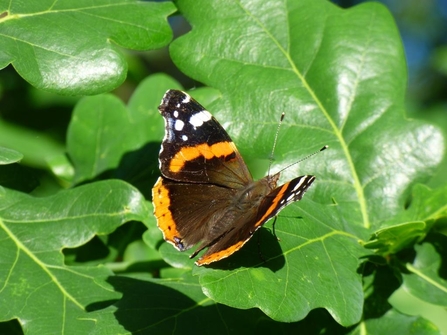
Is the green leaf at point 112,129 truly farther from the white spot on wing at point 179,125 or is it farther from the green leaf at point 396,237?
the green leaf at point 396,237

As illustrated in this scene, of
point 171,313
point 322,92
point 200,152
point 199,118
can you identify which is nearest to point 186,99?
point 199,118

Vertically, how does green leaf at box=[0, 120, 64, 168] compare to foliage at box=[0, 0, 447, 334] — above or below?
below

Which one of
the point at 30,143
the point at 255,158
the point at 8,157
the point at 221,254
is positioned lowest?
the point at 30,143

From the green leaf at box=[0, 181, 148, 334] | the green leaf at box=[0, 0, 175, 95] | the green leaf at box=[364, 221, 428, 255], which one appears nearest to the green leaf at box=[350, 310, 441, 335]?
the green leaf at box=[364, 221, 428, 255]

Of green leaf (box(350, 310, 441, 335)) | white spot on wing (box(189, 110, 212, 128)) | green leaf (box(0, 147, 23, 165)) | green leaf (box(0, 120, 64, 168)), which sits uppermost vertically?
green leaf (box(0, 147, 23, 165))

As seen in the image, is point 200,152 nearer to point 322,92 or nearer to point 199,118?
point 199,118

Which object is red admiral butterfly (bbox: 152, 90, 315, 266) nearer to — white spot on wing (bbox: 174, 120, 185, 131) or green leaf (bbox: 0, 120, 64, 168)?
white spot on wing (bbox: 174, 120, 185, 131)
